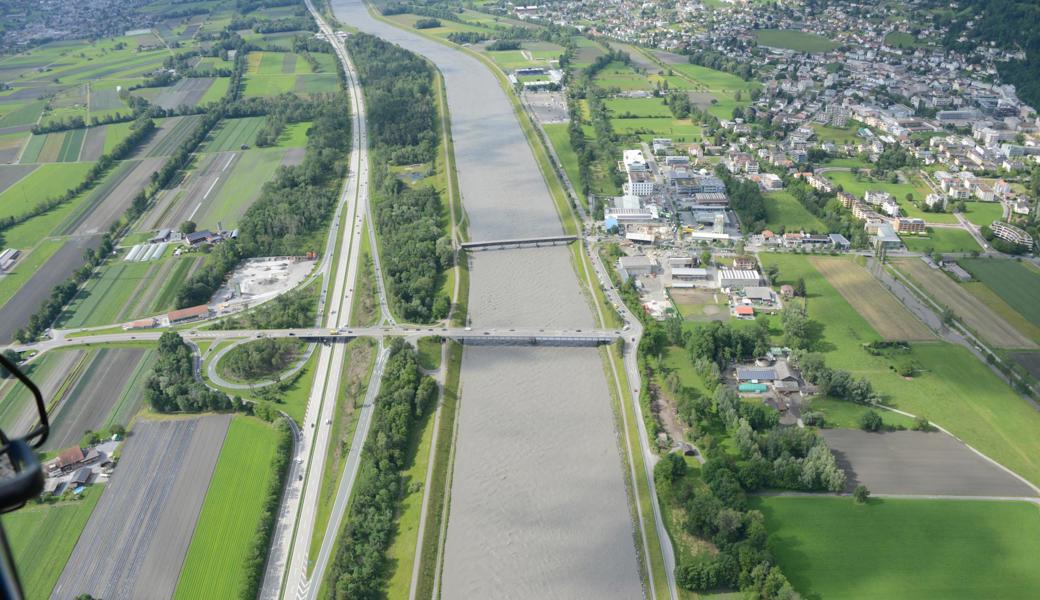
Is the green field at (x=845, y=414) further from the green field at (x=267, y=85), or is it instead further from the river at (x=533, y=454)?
the green field at (x=267, y=85)

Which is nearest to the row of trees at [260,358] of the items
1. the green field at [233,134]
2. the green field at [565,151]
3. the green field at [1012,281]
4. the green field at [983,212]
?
the green field at [565,151]

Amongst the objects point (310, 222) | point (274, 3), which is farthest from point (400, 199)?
point (274, 3)

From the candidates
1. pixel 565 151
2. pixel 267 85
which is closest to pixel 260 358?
pixel 565 151

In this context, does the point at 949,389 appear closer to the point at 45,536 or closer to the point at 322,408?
the point at 322,408

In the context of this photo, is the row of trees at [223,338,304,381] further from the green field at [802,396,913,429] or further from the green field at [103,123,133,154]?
the green field at [103,123,133,154]

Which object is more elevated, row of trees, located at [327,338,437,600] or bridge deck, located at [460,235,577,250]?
bridge deck, located at [460,235,577,250]

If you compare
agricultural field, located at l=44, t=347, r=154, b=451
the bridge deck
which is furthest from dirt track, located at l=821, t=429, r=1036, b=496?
agricultural field, located at l=44, t=347, r=154, b=451

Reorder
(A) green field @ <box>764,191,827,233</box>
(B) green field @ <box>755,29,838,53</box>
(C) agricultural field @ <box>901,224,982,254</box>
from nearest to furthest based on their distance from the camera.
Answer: (C) agricultural field @ <box>901,224,982,254</box>, (A) green field @ <box>764,191,827,233</box>, (B) green field @ <box>755,29,838,53</box>
